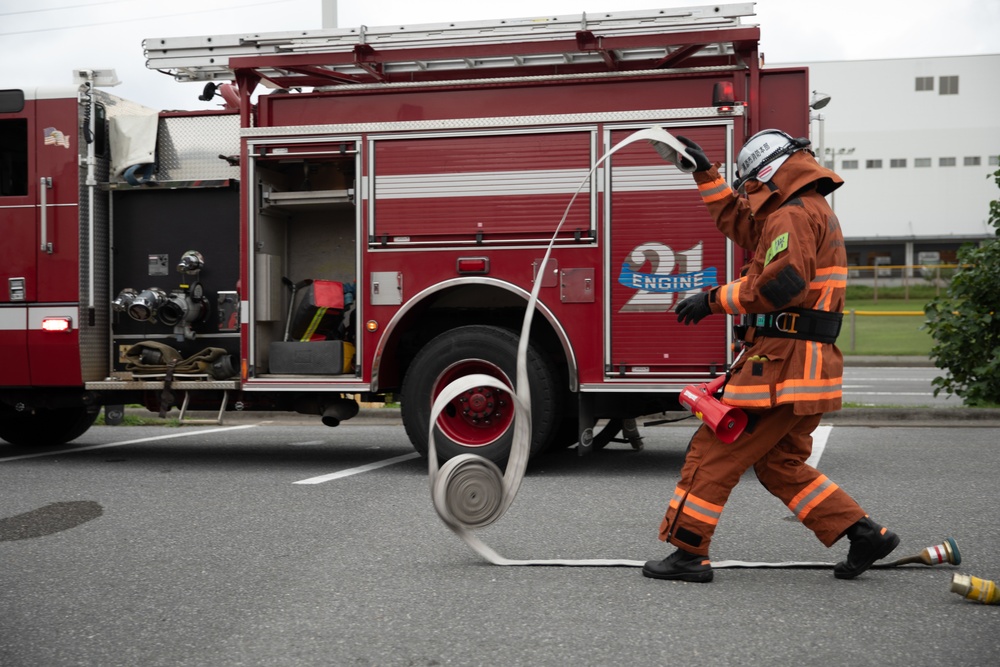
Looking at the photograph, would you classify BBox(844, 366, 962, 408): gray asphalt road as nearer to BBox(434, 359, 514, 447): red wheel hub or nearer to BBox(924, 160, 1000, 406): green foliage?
BBox(924, 160, 1000, 406): green foliage

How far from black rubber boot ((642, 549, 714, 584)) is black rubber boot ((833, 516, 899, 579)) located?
1.78ft

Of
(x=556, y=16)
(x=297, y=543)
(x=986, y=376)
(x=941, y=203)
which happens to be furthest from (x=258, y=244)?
(x=941, y=203)

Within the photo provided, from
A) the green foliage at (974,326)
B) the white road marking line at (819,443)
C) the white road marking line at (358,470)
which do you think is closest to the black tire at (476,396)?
the white road marking line at (358,470)

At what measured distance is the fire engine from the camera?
707 centimetres

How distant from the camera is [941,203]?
48.5 meters

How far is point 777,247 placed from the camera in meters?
4.15

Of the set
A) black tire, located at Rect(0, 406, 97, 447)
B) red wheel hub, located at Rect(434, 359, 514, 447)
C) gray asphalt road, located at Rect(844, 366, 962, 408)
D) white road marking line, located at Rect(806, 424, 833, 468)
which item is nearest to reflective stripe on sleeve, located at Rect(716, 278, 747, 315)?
red wheel hub, located at Rect(434, 359, 514, 447)

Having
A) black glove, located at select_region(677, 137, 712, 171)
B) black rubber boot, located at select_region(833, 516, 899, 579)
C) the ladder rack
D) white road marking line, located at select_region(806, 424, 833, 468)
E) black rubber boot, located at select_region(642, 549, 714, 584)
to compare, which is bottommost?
white road marking line, located at select_region(806, 424, 833, 468)

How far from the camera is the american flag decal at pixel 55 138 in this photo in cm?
787

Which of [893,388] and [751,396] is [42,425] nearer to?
[751,396]

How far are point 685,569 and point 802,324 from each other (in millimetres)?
1039

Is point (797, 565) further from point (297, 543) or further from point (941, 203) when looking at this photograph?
point (941, 203)

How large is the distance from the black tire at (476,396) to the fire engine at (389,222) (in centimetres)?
2

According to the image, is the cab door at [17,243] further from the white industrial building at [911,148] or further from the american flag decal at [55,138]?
the white industrial building at [911,148]
